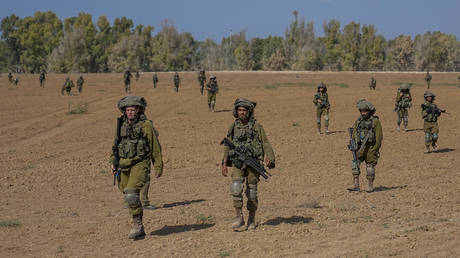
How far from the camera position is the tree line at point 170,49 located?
120500mm

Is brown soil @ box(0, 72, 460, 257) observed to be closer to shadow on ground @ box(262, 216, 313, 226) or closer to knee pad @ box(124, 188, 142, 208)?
shadow on ground @ box(262, 216, 313, 226)

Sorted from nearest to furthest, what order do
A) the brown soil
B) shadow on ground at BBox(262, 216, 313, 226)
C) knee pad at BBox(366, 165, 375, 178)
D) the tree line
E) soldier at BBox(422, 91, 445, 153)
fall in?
the brown soil < shadow on ground at BBox(262, 216, 313, 226) < knee pad at BBox(366, 165, 375, 178) < soldier at BBox(422, 91, 445, 153) < the tree line

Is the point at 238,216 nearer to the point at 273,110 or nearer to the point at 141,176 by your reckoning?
the point at 141,176

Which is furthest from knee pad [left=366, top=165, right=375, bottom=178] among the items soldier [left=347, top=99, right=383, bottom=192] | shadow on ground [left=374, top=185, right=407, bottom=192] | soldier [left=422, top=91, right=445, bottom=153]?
soldier [left=422, top=91, right=445, bottom=153]

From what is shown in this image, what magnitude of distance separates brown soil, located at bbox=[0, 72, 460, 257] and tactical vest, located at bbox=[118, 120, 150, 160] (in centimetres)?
120

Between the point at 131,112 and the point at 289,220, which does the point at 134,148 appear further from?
the point at 289,220

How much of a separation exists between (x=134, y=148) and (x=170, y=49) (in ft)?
402

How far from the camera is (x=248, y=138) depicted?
7.94m

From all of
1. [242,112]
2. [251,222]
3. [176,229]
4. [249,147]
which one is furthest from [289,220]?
[242,112]

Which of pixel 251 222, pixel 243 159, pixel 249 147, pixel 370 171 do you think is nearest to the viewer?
pixel 243 159

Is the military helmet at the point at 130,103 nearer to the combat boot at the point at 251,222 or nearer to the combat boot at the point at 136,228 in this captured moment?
the combat boot at the point at 136,228

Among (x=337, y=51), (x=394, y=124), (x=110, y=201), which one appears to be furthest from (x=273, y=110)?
(x=337, y=51)

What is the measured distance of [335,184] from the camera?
1207 cm

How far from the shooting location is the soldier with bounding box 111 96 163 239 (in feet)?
24.5
